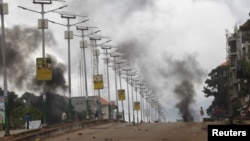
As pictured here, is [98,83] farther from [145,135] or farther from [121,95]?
[145,135]

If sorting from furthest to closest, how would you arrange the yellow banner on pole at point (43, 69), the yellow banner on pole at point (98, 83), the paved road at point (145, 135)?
the yellow banner on pole at point (98, 83) < the yellow banner on pole at point (43, 69) < the paved road at point (145, 135)

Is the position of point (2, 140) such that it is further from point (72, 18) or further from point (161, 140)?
point (72, 18)

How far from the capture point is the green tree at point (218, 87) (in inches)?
4656

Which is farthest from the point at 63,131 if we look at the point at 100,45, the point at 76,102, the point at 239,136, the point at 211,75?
the point at 76,102

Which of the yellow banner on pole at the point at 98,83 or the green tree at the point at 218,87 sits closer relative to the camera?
the yellow banner on pole at the point at 98,83

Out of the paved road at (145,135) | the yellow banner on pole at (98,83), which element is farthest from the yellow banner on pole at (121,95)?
the paved road at (145,135)

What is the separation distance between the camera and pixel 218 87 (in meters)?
121

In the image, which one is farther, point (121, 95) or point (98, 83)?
point (121, 95)

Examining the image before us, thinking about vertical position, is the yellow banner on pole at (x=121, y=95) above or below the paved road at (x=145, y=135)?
above

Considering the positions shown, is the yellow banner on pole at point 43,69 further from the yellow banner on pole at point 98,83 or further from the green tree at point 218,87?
the green tree at point 218,87

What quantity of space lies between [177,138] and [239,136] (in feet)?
57.9

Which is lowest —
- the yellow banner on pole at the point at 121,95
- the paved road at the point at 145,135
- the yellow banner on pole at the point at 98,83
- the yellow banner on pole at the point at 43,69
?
the paved road at the point at 145,135

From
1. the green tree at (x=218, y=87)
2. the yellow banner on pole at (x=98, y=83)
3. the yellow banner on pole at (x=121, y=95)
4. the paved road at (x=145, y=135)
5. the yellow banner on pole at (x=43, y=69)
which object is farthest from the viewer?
the green tree at (x=218, y=87)

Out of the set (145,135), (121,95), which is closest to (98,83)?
(121,95)
